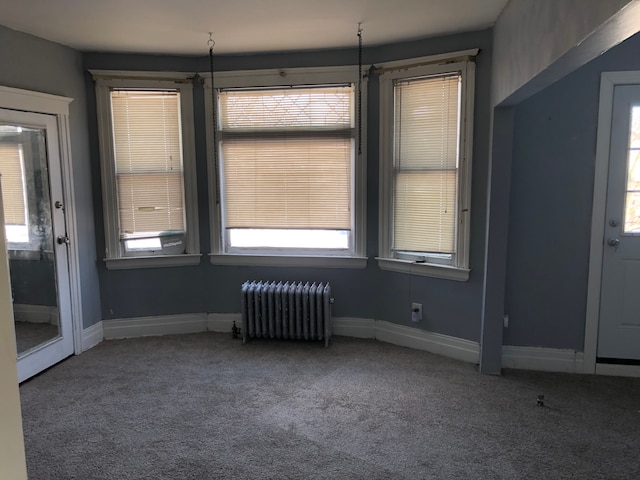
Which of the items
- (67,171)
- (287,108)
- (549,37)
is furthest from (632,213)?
(67,171)

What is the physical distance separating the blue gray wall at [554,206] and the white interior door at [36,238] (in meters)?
3.50

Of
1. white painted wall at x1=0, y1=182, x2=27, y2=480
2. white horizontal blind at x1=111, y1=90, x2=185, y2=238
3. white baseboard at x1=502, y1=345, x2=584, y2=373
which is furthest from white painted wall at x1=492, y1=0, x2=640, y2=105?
white horizontal blind at x1=111, y1=90, x2=185, y2=238

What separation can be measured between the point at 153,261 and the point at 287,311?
1329 mm

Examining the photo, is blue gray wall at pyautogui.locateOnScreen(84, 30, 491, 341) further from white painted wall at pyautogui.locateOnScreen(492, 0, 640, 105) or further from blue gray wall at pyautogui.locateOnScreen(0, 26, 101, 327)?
white painted wall at pyautogui.locateOnScreen(492, 0, 640, 105)

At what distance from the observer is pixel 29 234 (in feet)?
11.0

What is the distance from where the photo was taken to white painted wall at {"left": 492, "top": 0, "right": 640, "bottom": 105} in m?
1.40

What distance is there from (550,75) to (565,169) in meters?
1.32

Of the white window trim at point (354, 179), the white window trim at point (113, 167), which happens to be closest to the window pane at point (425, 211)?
the white window trim at point (354, 179)

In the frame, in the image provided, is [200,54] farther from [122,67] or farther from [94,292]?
[94,292]

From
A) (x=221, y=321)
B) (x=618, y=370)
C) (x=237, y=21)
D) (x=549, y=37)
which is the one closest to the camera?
(x=549, y=37)

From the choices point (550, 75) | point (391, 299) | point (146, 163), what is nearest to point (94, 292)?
point (146, 163)

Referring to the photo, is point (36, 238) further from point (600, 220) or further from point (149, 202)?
point (600, 220)

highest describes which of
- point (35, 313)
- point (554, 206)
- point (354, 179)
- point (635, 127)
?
point (635, 127)

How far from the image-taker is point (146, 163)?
157 inches
